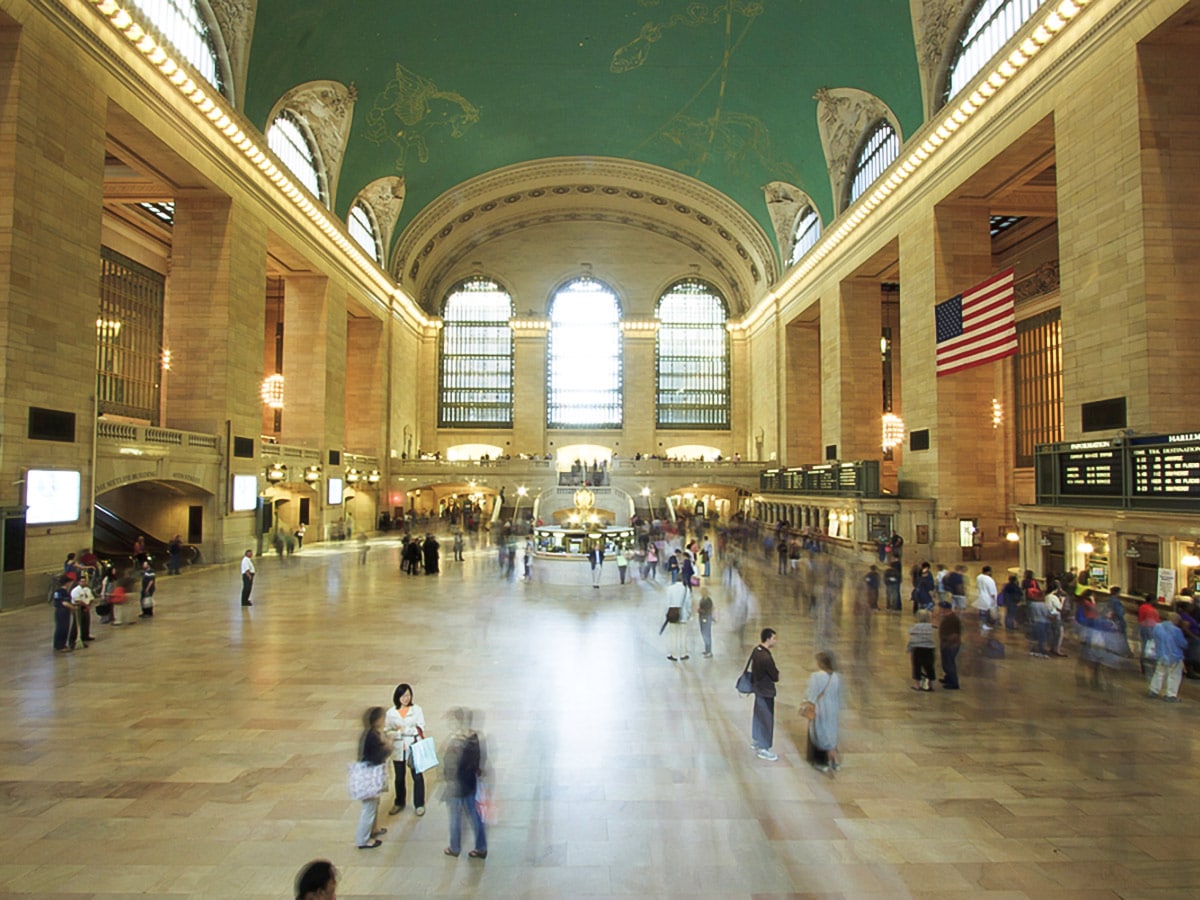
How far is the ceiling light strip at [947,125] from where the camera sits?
14062mm

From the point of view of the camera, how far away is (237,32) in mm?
18641

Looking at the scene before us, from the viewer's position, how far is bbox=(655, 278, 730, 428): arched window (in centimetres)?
4219

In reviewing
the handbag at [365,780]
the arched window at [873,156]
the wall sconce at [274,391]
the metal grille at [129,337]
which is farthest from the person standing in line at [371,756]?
the wall sconce at [274,391]

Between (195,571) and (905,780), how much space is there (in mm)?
17269

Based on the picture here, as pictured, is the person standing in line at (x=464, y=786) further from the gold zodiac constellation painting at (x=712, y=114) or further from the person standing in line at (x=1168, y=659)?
the gold zodiac constellation painting at (x=712, y=114)

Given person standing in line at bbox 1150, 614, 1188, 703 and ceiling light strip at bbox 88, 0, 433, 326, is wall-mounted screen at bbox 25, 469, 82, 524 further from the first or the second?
person standing in line at bbox 1150, 614, 1188, 703

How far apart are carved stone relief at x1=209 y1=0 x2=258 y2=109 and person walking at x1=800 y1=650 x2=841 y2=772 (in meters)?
21.2

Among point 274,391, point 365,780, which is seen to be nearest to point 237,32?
point 274,391

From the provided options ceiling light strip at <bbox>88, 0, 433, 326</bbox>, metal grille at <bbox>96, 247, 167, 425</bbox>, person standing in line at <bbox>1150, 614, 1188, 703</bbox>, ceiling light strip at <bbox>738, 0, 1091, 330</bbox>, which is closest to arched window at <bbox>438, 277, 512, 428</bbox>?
ceiling light strip at <bbox>88, 0, 433, 326</bbox>

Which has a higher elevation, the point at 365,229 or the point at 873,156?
the point at 873,156

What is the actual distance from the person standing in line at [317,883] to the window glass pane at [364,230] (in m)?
29.3

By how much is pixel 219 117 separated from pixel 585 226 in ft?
84.0

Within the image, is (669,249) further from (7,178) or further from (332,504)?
(7,178)

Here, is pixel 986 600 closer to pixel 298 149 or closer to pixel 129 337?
pixel 298 149
